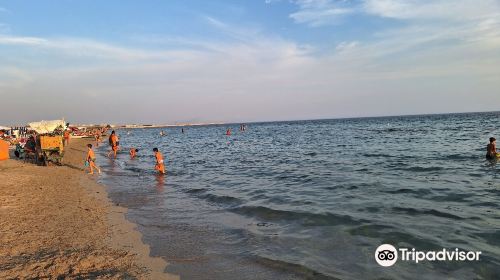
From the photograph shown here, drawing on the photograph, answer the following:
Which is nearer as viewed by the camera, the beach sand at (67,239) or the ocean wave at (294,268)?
the beach sand at (67,239)

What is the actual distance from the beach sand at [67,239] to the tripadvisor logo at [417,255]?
3726 millimetres

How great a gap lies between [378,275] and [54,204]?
29.3 feet

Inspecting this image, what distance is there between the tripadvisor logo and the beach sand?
3726mm

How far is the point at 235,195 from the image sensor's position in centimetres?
1298

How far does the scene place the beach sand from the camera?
18.3ft

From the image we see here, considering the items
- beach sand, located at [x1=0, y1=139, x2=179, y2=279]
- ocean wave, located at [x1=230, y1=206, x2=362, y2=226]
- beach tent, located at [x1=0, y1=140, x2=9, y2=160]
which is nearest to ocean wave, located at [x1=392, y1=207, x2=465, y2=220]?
ocean wave, located at [x1=230, y1=206, x2=362, y2=226]

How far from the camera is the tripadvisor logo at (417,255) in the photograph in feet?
21.3

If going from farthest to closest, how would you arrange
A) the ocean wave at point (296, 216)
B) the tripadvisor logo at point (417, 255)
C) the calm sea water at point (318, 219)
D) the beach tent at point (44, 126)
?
the beach tent at point (44, 126), the ocean wave at point (296, 216), the tripadvisor logo at point (417, 255), the calm sea water at point (318, 219)

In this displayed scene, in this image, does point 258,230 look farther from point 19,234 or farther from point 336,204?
point 19,234

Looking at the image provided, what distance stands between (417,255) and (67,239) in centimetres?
665

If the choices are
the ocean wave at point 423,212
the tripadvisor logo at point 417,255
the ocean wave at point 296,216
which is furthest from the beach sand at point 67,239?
the ocean wave at point 423,212

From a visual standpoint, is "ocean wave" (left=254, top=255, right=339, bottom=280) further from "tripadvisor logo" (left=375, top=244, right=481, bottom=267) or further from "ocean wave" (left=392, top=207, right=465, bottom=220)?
"ocean wave" (left=392, top=207, right=465, bottom=220)

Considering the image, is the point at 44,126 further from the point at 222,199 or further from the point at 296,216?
the point at 296,216

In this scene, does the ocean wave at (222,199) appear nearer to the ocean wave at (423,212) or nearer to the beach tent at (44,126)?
the ocean wave at (423,212)
